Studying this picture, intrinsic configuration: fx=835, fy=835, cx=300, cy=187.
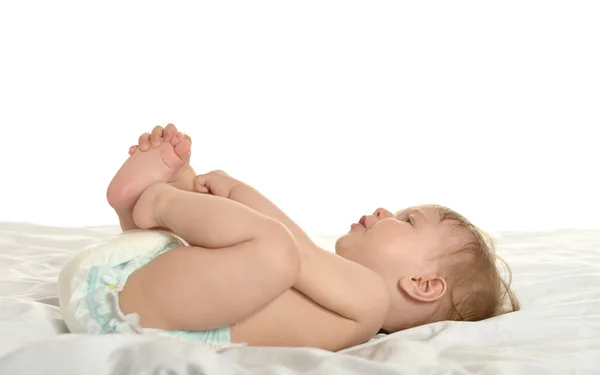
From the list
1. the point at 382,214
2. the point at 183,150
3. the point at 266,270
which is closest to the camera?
the point at 266,270

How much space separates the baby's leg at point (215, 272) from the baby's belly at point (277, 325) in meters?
0.05

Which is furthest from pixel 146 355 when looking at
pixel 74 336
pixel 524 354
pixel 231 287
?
pixel 524 354

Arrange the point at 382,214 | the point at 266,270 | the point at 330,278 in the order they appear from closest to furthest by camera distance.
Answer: the point at 266,270 < the point at 330,278 < the point at 382,214

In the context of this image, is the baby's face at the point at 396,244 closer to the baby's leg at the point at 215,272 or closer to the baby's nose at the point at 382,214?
the baby's nose at the point at 382,214

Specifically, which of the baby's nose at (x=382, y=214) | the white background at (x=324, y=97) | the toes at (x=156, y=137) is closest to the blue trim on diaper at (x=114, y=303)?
the toes at (x=156, y=137)

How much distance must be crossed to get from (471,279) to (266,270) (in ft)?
1.66

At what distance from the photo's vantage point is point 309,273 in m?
1.54

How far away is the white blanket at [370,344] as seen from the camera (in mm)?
1224

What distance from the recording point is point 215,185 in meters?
1.63

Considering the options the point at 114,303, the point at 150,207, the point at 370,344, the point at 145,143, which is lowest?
the point at 370,344

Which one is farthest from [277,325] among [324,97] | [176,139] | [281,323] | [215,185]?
[324,97]

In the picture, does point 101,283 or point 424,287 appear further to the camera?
point 424,287

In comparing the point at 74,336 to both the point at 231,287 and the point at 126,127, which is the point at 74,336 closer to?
the point at 231,287

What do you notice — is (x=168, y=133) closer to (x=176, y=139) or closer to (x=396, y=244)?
(x=176, y=139)
